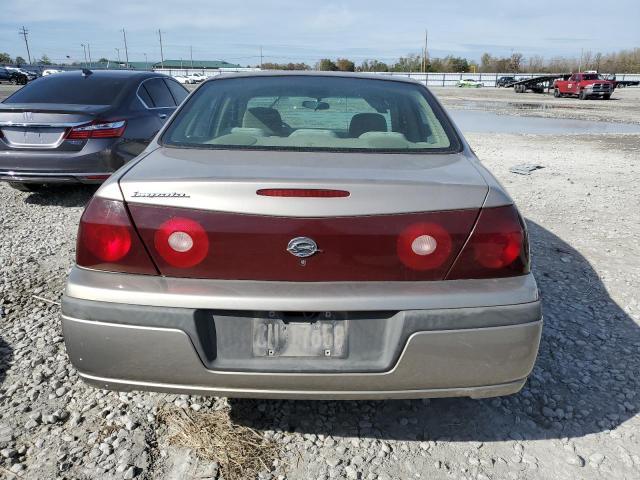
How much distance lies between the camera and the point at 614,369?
2.86m

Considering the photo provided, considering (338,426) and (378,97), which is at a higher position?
(378,97)

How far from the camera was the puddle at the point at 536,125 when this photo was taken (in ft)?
49.0

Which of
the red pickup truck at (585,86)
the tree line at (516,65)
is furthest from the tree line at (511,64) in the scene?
the red pickup truck at (585,86)

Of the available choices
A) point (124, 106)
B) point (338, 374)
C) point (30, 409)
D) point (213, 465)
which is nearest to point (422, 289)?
point (338, 374)

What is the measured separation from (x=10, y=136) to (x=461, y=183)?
5.23m

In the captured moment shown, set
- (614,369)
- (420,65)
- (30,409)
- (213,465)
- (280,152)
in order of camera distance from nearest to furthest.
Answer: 1. (213,465)
2. (280,152)
3. (30,409)
4. (614,369)
5. (420,65)

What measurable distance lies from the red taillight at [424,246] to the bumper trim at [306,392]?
470 millimetres

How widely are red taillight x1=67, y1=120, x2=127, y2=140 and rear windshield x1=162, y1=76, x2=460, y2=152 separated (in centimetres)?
296

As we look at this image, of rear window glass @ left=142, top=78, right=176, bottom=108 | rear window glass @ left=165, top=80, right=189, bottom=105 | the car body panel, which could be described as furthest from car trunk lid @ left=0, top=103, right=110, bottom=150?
the car body panel

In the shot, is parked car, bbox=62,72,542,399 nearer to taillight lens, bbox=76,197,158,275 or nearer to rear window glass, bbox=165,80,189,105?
taillight lens, bbox=76,197,158,275

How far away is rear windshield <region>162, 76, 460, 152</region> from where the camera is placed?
98.2 inches

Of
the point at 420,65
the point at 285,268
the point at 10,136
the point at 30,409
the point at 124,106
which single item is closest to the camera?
the point at 285,268

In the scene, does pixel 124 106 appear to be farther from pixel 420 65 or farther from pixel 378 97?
pixel 420 65

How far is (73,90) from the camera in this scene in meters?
6.15
